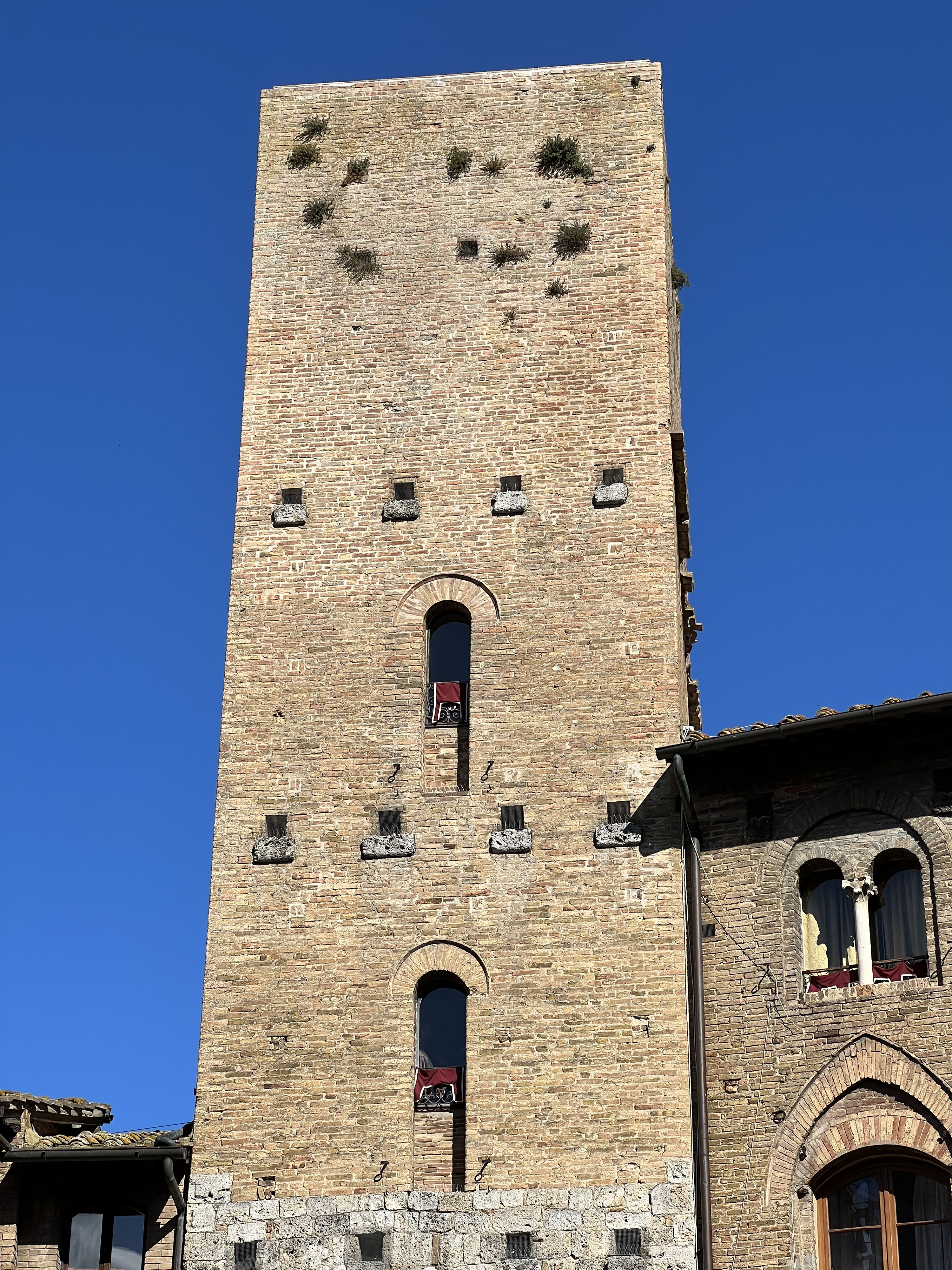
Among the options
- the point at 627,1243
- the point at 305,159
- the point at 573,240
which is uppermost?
the point at 305,159

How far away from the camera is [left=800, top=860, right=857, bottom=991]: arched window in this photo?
20312 mm

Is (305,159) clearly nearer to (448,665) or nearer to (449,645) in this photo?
(449,645)

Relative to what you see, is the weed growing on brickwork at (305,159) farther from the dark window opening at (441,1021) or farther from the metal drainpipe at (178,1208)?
the metal drainpipe at (178,1208)

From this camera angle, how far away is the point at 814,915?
2077cm

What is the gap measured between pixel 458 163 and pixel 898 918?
11304mm

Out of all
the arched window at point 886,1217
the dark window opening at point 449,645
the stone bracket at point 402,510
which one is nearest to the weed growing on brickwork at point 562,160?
the stone bracket at point 402,510

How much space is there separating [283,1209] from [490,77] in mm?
14417

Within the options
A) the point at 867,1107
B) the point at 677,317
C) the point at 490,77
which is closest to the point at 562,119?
the point at 490,77

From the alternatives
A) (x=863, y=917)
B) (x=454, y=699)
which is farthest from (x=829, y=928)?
(x=454, y=699)

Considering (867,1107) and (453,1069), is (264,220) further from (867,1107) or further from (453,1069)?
(867,1107)

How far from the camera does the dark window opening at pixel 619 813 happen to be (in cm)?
2177

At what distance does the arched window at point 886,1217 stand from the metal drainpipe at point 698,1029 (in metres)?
1.08

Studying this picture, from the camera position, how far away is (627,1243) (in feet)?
64.8

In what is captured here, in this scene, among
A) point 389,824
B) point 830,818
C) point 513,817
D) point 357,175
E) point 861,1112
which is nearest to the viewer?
point 861,1112
